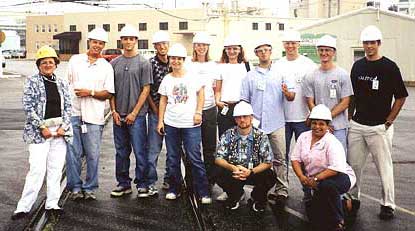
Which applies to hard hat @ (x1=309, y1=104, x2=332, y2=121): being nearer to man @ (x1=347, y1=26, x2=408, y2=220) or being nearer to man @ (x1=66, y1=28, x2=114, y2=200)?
man @ (x1=347, y1=26, x2=408, y2=220)

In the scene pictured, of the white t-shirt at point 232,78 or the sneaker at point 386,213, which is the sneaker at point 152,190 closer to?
the white t-shirt at point 232,78

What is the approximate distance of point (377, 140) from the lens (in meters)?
6.45

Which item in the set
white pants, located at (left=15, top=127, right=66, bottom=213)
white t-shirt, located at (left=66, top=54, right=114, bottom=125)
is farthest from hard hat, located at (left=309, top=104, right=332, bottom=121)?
white pants, located at (left=15, top=127, right=66, bottom=213)

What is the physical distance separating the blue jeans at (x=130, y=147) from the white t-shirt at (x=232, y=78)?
1.11m

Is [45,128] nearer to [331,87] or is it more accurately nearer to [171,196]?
[171,196]

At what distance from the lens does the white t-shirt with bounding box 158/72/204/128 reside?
269 inches

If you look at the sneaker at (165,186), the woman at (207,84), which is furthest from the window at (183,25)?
the woman at (207,84)

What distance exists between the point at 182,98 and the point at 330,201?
2161 mm

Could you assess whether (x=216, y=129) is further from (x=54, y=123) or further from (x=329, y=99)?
(x=54, y=123)

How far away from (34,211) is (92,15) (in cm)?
7031

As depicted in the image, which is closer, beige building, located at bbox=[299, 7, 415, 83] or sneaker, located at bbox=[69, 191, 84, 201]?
sneaker, located at bbox=[69, 191, 84, 201]

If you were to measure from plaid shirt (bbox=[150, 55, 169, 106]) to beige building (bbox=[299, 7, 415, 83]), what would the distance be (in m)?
23.6

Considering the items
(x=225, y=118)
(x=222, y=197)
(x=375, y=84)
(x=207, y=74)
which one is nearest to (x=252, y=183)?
(x=222, y=197)

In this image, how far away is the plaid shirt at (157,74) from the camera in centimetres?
720
